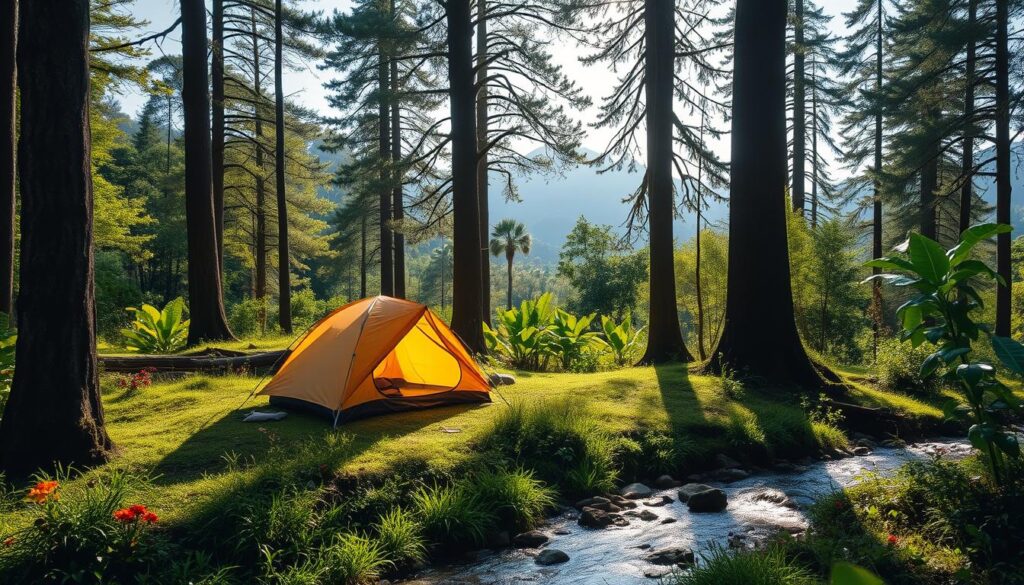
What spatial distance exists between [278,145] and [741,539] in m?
13.6

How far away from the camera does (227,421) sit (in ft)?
22.1

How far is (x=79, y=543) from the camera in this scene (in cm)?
390

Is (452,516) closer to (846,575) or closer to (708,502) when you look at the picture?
(708,502)

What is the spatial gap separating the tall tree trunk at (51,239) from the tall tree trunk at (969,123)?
16.9m

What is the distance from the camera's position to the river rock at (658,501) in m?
5.87

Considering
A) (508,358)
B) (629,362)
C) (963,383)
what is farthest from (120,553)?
(629,362)

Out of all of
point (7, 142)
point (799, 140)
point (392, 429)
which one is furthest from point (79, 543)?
point (799, 140)

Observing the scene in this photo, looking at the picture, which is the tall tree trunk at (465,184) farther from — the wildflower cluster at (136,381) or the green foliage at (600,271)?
the green foliage at (600,271)

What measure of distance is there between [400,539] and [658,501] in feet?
8.38

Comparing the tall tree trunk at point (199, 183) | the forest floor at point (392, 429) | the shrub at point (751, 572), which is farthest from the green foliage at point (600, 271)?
the shrub at point (751, 572)

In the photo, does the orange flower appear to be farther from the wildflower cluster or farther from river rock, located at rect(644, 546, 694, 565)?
the wildflower cluster

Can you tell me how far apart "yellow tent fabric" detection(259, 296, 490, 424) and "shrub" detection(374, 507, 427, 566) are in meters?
1.95

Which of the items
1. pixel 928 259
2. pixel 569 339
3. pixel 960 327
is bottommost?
pixel 569 339

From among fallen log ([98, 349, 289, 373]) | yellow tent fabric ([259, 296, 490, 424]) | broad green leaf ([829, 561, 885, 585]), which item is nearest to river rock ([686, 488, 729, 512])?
yellow tent fabric ([259, 296, 490, 424])
